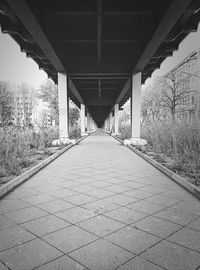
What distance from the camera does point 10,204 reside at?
3.39 metres

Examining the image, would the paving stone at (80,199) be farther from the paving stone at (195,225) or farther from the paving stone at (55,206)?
the paving stone at (195,225)

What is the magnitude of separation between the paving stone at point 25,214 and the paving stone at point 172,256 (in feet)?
5.17

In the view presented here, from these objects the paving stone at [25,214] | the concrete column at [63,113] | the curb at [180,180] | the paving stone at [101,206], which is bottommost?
the paving stone at [25,214]

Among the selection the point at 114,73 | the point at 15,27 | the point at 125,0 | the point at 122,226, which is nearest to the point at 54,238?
the point at 122,226

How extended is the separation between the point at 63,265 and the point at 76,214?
1.11 metres

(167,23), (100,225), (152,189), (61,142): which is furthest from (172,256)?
(61,142)

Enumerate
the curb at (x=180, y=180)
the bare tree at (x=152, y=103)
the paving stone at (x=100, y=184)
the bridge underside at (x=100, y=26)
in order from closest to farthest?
the curb at (x=180, y=180)
the paving stone at (x=100, y=184)
the bridge underside at (x=100, y=26)
the bare tree at (x=152, y=103)

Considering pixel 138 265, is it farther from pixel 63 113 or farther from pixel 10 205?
pixel 63 113

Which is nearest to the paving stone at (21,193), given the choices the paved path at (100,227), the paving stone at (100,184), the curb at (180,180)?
the paved path at (100,227)

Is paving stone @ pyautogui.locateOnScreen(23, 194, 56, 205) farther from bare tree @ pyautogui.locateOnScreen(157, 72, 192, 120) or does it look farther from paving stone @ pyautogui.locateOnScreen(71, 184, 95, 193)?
bare tree @ pyautogui.locateOnScreen(157, 72, 192, 120)

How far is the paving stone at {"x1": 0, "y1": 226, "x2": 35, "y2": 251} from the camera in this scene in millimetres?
2211

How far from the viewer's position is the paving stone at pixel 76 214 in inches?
111

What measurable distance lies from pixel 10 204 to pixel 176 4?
561 centimetres

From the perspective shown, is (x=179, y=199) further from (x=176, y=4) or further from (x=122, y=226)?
(x=176, y=4)
